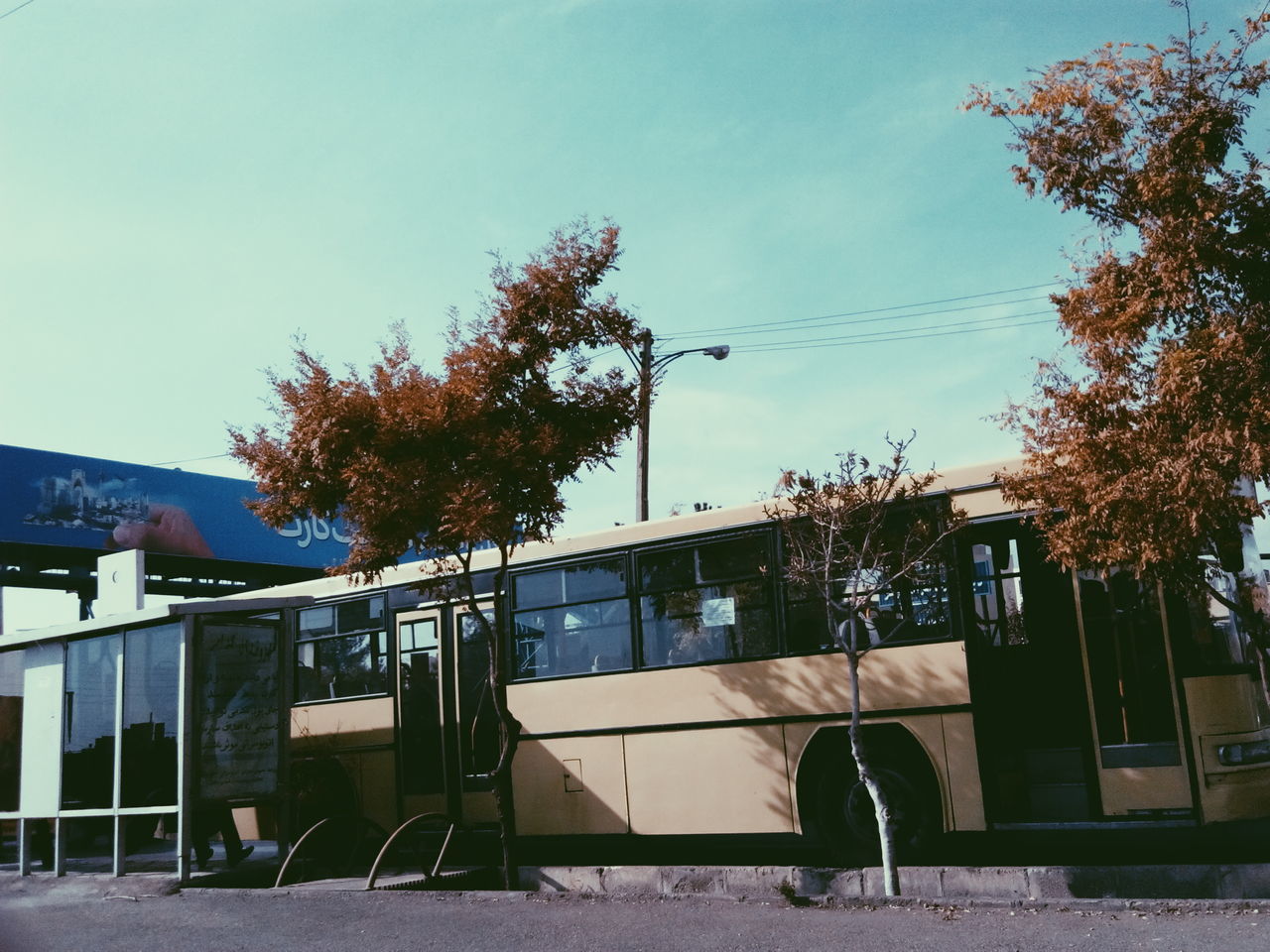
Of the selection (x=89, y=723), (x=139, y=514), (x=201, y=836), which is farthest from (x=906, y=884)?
(x=139, y=514)

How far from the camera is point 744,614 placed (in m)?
11.4

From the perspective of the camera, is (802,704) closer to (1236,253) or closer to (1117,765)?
(1117,765)

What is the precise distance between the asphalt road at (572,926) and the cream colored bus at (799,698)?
1647 millimetres

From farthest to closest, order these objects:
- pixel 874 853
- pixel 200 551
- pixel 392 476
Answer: pixel 200 551 → pixel 392 476 → pixel 874 853

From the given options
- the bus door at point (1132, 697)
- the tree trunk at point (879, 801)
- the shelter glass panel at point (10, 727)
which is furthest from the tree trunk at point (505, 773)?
the shelter glass panel at point (10, 727)

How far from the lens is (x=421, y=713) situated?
13.7 metres

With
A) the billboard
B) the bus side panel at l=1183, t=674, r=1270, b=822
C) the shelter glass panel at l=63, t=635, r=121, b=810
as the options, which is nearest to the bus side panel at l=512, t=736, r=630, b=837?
the shelter glass panel at l=63, t=635, r=121, b=810

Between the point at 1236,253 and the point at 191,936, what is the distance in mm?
8945

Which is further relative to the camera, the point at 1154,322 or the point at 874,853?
the point at 874,853

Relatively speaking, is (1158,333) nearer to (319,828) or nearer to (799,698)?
(799,698)

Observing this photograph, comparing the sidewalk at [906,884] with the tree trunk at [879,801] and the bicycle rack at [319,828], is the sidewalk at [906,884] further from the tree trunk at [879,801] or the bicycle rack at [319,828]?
the bicycle rack at [319,828]

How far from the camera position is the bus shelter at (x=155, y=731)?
494 inches

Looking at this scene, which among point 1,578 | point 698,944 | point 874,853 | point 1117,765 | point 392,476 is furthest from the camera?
point 1,578

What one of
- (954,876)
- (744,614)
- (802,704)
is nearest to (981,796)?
(954,876)
